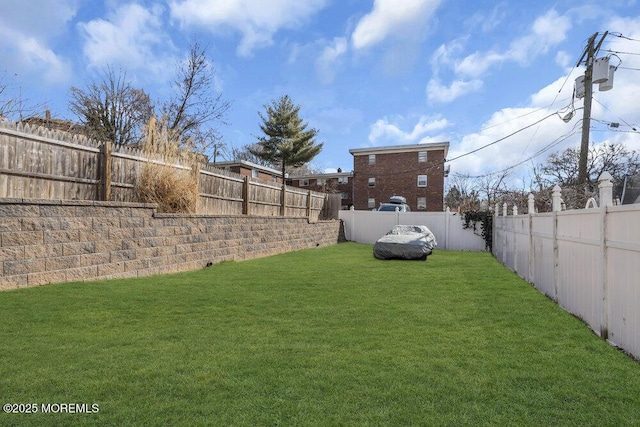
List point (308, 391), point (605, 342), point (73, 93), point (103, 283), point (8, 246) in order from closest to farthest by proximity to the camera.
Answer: point (308, 391)
point (605, 342)
point (8, 246)
point (103, 283)
point (73, 93)

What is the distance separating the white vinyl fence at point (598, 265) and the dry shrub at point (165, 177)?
7028 mm

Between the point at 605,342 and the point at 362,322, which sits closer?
the point at 605,342

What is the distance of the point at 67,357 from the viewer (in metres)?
2.91

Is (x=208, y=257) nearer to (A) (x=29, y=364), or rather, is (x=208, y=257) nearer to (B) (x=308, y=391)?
(A) (x=29, y=364)

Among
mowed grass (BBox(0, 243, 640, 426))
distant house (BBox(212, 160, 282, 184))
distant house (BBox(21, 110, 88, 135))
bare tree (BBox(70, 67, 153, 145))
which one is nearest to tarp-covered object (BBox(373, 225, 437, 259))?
mowed grass (BBox(0, 243, 640, 426))

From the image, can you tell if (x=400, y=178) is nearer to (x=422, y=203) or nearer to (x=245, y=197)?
(x=422, y=203)

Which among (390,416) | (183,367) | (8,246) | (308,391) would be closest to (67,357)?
(183,367)

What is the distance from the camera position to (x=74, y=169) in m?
6.34

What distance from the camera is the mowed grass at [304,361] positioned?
219 centimetres

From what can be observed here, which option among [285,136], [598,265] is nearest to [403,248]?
[598,265]

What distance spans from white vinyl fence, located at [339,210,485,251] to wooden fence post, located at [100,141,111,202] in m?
14.0

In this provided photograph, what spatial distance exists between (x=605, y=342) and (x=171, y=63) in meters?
19.0

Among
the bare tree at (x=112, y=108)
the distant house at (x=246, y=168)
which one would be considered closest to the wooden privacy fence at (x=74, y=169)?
the bare tree at (x=112, y=108)

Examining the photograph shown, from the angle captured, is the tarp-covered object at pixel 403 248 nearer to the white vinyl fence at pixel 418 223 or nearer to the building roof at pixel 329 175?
the white vinyl fence at pixel 418 223
